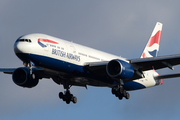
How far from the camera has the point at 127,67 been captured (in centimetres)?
4044

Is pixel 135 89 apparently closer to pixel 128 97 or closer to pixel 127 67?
pixel 128 97

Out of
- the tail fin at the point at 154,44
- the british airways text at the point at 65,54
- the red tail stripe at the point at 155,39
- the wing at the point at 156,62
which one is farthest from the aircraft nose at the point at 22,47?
the red tail stripe at the point at 155,39

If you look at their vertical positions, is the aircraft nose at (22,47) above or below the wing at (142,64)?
above

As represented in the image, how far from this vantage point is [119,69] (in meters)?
40.5

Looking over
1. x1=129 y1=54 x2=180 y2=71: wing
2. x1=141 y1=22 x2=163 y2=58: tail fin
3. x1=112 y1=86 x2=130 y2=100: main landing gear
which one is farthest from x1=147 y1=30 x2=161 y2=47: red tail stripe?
x1=129 y1=54 x2=180 y2=71: wing

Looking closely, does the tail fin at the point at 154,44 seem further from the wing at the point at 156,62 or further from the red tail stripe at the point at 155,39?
the wing at the point at 156,62

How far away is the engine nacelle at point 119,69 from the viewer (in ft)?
131

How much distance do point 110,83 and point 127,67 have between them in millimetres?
4315

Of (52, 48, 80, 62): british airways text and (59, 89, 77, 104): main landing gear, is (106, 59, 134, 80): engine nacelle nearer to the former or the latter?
(52, 48, 80, 62): british airways text

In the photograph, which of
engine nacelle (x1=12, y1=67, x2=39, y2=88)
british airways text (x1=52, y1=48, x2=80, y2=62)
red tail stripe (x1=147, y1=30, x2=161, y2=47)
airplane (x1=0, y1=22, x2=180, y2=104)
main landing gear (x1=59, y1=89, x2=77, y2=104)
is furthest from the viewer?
red tail stripe (x1=147, y1=30, x2=161, y2=47)

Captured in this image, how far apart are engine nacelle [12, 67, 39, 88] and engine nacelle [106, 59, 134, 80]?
32.8 feet

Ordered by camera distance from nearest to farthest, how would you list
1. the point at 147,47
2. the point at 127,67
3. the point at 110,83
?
the point at 127,67, the point at 110,83, the point at 147,47

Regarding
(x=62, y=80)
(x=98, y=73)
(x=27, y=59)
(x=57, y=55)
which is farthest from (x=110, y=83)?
(x=27, y=59)

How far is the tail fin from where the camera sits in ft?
182
